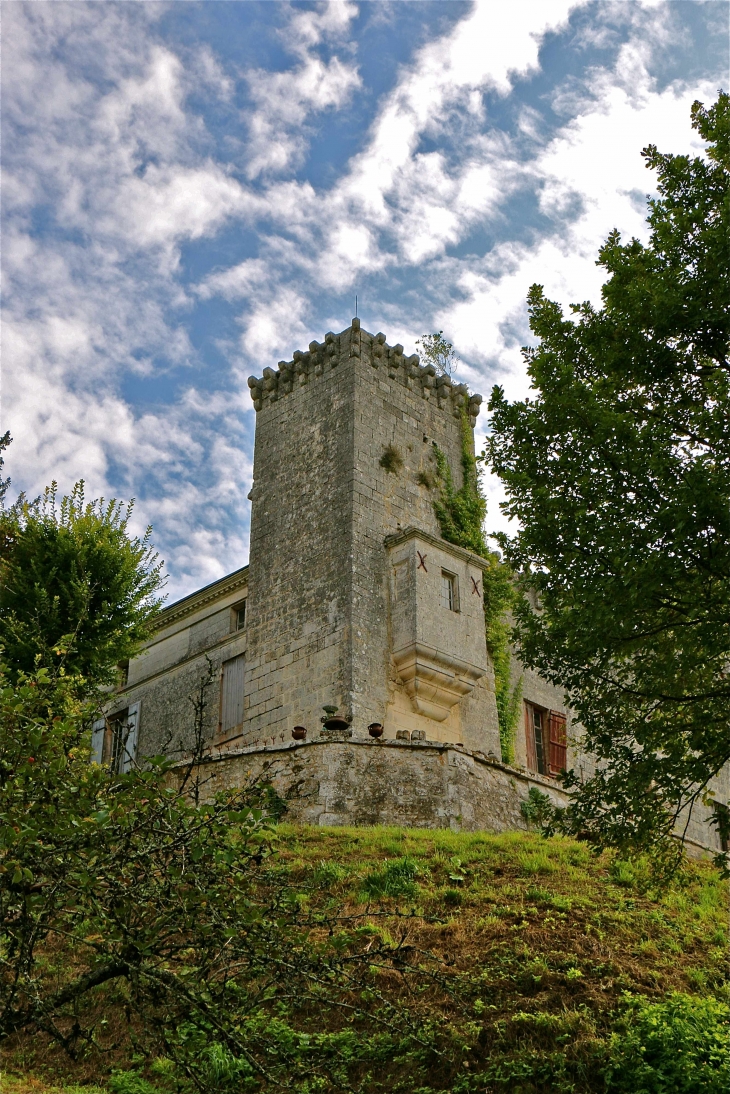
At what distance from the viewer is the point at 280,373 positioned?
22.1 metres

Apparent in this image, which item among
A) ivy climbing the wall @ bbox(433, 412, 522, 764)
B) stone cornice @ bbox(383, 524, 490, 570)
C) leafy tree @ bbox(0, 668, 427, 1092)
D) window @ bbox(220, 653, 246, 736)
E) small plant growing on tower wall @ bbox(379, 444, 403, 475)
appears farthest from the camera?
window @ bbox(220, 653, 246, 736)

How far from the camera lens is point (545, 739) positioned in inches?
833

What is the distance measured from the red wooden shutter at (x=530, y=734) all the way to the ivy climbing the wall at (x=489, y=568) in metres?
0.57

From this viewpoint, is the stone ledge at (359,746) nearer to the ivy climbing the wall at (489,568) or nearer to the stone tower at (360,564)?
the stone tower at (360,564)

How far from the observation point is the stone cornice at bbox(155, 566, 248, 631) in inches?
916

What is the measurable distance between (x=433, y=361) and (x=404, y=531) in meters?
5.22

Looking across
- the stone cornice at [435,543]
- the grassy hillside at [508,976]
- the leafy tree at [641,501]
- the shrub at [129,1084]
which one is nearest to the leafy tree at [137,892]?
the grassy hillside at [508,976]

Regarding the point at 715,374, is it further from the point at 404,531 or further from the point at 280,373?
the point at 280,373

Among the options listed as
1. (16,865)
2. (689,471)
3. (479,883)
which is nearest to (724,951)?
(479,883)

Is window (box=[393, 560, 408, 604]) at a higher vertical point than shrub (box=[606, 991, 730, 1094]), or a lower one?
higher

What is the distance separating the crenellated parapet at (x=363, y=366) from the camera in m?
21.1

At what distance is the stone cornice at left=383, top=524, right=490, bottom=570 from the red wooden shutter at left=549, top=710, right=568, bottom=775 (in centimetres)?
345

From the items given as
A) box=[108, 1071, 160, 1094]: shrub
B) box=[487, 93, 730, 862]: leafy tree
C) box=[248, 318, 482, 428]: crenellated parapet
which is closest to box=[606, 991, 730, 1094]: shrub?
box=[487, 93, 730, 862]: leafy tree

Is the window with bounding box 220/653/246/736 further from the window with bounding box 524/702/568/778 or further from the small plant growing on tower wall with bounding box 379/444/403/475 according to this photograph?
the window with bounding box 524/702/568/778
